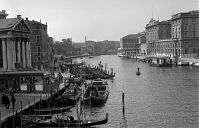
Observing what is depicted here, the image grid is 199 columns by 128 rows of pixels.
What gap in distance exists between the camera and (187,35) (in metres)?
94.6

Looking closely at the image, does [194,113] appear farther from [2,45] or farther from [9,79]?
[2,45]

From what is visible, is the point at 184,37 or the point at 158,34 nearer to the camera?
the point at 184,37

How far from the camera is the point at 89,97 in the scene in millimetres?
30703

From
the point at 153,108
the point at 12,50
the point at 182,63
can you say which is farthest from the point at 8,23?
the point at 182,63

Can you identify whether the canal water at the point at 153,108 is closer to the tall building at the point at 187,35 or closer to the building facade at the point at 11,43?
the building facade at the point at 11,43

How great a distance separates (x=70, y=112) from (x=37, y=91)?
6553 mm

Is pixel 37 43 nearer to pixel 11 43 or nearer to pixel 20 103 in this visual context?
pixel 11 43

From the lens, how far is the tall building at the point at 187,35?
92750 mm

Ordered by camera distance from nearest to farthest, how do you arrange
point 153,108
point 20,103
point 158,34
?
1. point 20,103
2. point 153,108
3. point 158,34

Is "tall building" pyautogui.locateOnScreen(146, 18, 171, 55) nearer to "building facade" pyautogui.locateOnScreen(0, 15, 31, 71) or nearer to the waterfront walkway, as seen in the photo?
"building facade" pyautogui.locateOnScreen(0, 15, 31, 71)

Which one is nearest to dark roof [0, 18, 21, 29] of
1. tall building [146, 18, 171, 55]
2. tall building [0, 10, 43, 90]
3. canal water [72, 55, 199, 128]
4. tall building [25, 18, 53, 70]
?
tall building [0, 10, 43, 90]

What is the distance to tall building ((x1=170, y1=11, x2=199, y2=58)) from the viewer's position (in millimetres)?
92750

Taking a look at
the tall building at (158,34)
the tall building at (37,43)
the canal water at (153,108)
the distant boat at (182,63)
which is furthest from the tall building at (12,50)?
the tall building at (158,34)

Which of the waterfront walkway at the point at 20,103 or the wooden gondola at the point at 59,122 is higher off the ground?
the waterfront walkway at the point at 20,103
